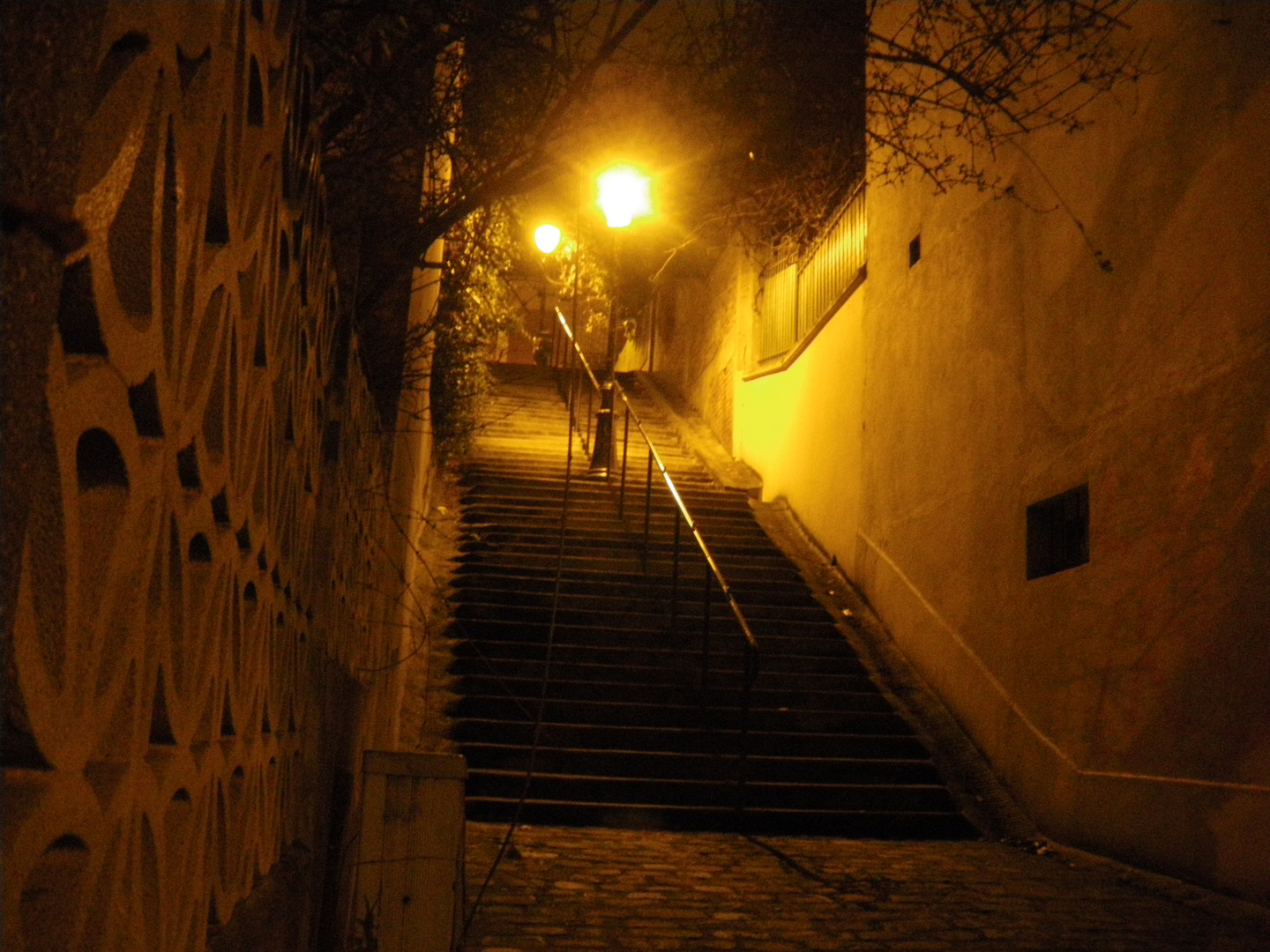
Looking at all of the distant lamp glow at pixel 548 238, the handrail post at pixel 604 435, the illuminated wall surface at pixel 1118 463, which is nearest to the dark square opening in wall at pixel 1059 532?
the illuminated wall surface at pixel 1118 463

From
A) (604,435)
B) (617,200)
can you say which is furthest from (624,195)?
(604,435)

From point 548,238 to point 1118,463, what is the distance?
20.7 ft

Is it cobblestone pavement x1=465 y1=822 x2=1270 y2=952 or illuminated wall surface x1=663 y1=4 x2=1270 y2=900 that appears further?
illuminated wall surface x1=663 y1=4 x2=1270 y2=900

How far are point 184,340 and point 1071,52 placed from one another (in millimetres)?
6142

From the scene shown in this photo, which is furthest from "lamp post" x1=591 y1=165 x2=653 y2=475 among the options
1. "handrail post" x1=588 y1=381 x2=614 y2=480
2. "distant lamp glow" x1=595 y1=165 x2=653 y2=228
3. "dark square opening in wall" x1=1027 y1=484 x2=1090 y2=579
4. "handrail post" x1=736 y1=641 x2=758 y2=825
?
"handrail post" x1=588 y1=381 x2=614 y2=480

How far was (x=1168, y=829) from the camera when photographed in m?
5.06

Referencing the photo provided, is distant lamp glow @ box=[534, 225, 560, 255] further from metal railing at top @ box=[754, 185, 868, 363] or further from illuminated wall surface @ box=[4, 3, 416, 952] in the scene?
illuminated wall surface @ box=[4, 3, 416, 952]

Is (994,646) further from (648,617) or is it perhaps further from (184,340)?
(184,340)

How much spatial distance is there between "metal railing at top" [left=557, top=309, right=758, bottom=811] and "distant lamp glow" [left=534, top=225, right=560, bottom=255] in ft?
3.33

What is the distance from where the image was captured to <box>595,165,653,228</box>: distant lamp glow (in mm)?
6855

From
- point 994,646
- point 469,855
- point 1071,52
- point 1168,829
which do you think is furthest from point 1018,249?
point 469,855

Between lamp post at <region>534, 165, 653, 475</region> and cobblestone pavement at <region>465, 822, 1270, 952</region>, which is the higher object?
lamp post at <region>534, 165, 653, 475</region>

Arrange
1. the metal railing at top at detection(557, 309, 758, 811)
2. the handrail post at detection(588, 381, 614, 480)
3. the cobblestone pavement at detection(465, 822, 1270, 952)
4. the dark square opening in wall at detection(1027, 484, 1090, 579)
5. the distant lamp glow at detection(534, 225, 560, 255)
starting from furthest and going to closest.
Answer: the handrail post at detection(588, 381, 614, 480), the distant lamp glow at detection(534, 225, 560, 255), the metal railing at top at detection(557, 309, 758, 811), the dark square opening in wall at detection(1027, 484, 1090, 579), the cobblestone pavement at detection(465, 822, 1270, 952)

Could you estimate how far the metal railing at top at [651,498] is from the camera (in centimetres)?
661
